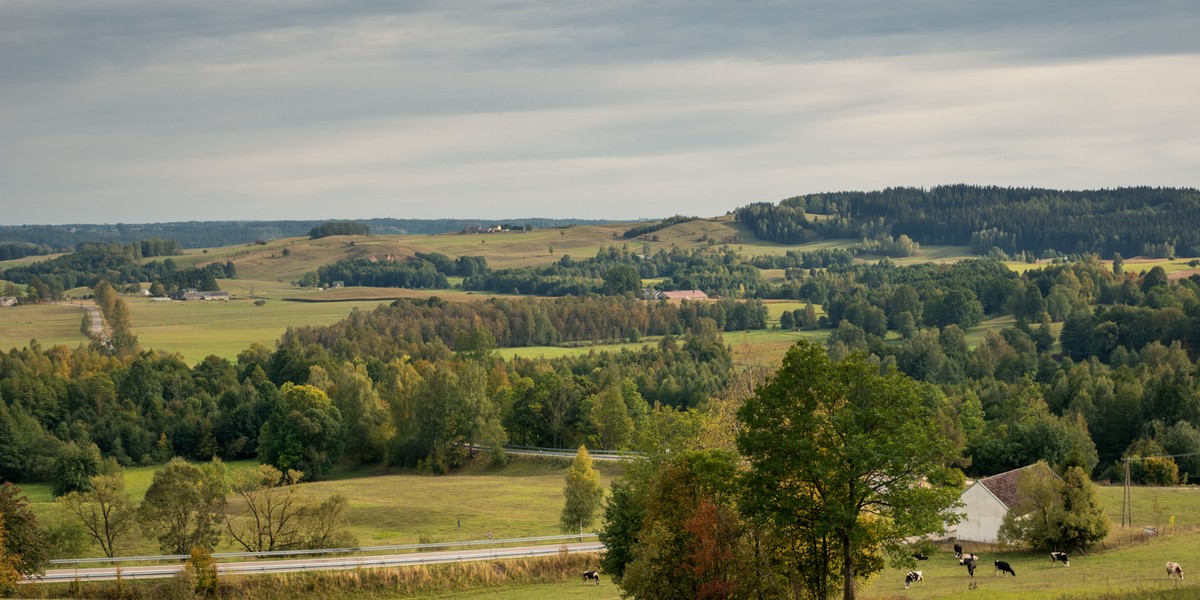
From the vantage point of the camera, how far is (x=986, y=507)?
187 feet

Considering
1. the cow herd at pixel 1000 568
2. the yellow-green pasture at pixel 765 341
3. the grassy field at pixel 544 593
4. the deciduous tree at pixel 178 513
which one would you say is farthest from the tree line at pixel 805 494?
the yellow-green pasture at pixel 765 341

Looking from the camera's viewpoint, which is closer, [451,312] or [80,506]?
[80,506]

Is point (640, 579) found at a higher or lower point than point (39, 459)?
higher

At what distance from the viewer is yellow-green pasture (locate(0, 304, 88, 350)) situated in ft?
532

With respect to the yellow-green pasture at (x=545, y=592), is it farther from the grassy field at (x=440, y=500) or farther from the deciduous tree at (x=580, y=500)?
the grassy field at (x=440, y=500)

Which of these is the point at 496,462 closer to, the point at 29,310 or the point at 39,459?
the point at 39,459

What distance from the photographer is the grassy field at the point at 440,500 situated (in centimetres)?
6569

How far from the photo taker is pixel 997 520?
56438mm

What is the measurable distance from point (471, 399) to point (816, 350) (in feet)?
205

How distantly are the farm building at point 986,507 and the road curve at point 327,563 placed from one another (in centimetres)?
1781

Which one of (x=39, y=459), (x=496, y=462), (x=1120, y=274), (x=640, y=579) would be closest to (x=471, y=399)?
(x=496, y=462)

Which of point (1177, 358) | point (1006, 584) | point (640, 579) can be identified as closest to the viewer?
point (640, 579)

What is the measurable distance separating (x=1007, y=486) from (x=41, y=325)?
156834 millimetres

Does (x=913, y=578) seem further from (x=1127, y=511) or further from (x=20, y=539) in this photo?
(x=20, y=539)
